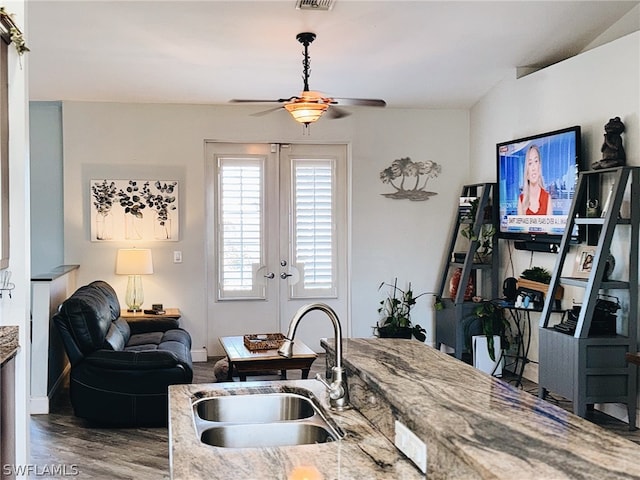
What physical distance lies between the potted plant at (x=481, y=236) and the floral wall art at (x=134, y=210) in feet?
9.74

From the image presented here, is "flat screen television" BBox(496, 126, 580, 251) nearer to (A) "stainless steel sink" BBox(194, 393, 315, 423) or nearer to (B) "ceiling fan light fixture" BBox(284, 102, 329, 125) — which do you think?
(B) "ceiling fan light fixture" BBox(284, 102, 329, 125)

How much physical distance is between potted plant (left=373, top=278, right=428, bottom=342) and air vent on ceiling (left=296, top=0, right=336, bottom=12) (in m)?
3.45

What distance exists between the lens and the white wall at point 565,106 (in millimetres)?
4867

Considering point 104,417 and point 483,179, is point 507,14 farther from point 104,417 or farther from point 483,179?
point 104,417

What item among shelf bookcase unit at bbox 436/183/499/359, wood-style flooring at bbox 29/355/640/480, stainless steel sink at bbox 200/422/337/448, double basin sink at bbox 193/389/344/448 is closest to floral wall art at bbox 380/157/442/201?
shelf bookcase unit at bbox 436/183/499/359

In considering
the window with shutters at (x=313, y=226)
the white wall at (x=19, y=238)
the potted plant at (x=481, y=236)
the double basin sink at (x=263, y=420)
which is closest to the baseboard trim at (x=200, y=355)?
the window with shutters at (x=313, y=226)

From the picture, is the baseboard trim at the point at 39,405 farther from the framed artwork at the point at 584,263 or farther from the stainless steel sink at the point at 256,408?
the framed artwork at the point at 584,263

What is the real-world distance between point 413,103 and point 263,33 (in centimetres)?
244

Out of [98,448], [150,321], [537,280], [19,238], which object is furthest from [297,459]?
[150,321]

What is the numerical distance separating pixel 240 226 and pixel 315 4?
9.97 feet

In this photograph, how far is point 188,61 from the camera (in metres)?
5.88

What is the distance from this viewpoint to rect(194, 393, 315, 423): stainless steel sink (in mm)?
2381

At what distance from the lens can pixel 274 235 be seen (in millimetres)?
7258

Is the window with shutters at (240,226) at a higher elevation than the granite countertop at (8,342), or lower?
higher
